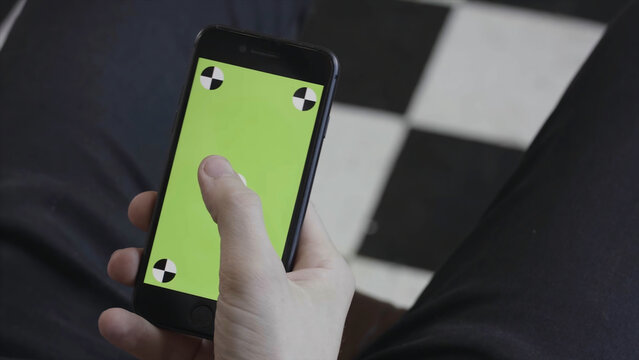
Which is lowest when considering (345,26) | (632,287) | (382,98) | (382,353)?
(382,353)

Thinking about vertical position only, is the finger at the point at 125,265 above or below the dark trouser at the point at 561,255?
below

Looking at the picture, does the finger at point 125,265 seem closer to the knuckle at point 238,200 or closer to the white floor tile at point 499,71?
the knuckle at point 238,200

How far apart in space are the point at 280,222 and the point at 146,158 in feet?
0.73

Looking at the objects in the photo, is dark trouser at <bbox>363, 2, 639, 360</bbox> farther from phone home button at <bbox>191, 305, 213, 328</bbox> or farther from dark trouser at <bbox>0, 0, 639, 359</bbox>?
phone home button at <bbox>191, 305, 213, 328</bbox>

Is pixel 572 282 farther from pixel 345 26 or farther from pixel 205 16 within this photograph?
pixel 345 26

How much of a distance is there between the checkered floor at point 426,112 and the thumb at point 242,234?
58 centimetres

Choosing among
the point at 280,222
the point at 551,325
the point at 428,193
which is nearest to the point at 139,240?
the point at 280,222

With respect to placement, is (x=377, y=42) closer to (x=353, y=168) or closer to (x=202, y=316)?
(x=353, y=168)

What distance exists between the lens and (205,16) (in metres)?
0.85

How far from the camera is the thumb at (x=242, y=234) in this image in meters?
0.51

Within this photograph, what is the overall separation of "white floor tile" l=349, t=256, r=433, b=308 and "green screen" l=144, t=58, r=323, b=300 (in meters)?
0.46

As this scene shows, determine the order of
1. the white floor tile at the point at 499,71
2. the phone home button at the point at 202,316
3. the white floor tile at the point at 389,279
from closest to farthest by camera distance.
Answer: the phone home button at the point at 202,316, the white floor tile at the point at 389,279, the white floor tile at the point at 499,71

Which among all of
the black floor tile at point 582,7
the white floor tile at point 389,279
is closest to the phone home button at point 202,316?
the white floor tile at point 389,279

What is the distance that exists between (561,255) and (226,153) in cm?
30
